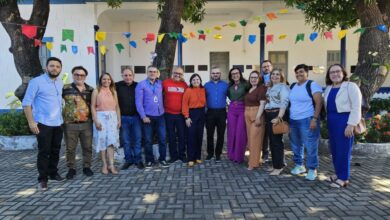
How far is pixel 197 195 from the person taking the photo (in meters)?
4.42

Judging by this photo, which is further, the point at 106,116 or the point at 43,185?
the point at 106,116

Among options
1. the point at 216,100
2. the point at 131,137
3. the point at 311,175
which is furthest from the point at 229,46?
the point at 311,175

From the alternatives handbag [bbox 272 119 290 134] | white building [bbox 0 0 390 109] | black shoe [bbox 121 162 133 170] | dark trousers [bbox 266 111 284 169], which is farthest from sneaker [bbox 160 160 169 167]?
white building [bbox 0 0 390 109]

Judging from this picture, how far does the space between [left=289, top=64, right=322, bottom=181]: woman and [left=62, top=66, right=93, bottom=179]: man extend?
314cm

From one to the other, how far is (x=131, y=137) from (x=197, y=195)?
1850 mm

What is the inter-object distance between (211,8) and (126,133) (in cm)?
710

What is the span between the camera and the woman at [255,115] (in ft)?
17.7

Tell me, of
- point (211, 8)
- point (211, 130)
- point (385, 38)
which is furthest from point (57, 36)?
point (385, 38)

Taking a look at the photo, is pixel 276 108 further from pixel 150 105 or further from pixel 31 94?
pixel 31 94

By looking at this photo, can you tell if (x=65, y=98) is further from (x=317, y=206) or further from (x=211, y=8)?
(x=211, y=8)

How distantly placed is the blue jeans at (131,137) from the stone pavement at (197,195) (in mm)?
264

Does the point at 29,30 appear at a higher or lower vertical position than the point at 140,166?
higher

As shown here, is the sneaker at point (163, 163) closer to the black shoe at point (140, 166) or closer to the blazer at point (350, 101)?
the black shoe at point (140, 166)

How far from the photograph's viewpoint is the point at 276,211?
3.86 metres
